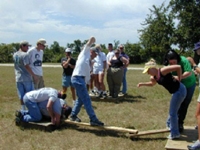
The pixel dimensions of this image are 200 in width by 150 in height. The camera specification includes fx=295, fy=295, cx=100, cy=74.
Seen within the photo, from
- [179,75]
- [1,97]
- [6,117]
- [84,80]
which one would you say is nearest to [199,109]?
[179,75]

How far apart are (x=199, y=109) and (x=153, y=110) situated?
386 cm

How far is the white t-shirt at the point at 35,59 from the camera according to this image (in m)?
7.39

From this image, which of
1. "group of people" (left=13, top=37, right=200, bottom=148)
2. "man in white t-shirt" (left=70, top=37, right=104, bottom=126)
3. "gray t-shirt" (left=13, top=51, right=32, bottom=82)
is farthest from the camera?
"gray t-shirt" (left=13, top=51, right=32, bottom=82)

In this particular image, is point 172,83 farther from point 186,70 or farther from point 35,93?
point 35,93

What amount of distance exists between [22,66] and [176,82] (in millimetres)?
3864

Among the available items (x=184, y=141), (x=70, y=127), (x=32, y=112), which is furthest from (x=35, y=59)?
(x=184, y=141)

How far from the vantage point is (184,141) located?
4922 millimetres

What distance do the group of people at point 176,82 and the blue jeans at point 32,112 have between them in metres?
2.47

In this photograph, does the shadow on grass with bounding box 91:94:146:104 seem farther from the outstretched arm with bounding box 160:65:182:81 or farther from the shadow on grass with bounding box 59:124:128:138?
the outstretched arm with bounding box 160:65:182:81

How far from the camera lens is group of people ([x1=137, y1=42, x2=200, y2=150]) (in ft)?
15.2

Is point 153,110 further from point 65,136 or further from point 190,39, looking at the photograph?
point 190,39

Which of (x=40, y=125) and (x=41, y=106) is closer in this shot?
(x=40, y=125)

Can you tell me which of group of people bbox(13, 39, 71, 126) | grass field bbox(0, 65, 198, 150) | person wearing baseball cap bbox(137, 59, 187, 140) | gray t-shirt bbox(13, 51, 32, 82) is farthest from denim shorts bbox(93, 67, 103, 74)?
A: person wearing baseball cap bbox(137, 59, 187, 140)

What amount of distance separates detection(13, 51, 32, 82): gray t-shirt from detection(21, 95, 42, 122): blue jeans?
940 millimetres
